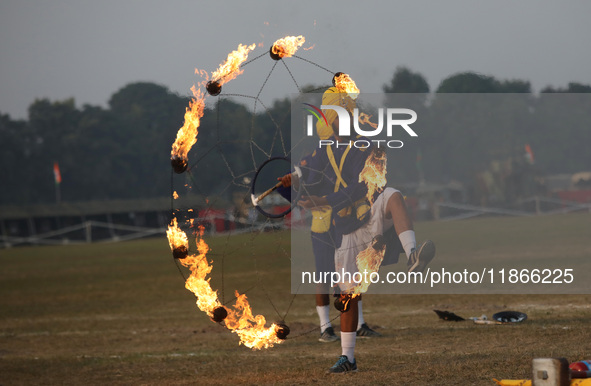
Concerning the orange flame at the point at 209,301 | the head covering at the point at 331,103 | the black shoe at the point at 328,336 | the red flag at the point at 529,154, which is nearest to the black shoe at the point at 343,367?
the orange flame at the point at 209,301

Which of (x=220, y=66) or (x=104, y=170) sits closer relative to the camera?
(x=220, y=66)

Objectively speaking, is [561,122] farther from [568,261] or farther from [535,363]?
[535,363]

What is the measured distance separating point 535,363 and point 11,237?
67959 millimetres

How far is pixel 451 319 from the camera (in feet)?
43.3

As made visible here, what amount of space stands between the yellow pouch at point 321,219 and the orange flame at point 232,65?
77.4 inches

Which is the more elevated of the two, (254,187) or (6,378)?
(254,187)

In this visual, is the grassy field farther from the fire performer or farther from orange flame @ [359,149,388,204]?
orange flame @ [359,149,388,204]

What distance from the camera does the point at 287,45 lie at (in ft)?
31.2

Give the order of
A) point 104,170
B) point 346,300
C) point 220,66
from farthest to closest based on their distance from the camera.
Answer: point 104,170
point 220,66
point 346,300

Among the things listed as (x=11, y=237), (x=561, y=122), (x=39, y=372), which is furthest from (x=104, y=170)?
(x=39, y=372)

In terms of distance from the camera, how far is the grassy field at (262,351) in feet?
30.6

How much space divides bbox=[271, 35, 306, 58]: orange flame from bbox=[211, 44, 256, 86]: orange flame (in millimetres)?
532

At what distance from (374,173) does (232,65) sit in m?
2.16

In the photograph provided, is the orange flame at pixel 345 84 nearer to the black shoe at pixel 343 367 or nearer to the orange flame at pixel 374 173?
the orange flame at pixel 374 173
